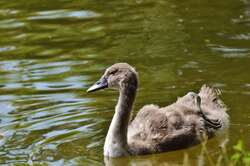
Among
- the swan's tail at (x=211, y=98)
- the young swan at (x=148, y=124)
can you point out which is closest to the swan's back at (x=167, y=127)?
the young swan at (x=148, y=124)

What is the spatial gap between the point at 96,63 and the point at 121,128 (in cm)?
369

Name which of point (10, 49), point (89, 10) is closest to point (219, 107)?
point (10, 49)

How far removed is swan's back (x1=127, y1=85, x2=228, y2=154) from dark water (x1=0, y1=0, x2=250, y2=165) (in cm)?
14

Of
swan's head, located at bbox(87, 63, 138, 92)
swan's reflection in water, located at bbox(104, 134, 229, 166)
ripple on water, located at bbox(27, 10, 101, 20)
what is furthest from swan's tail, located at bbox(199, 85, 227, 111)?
ripple on water, located at bbox(27, 10, 101, 20)

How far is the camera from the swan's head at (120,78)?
1069 cm

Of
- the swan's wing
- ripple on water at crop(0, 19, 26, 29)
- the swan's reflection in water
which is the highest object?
the swan's wing

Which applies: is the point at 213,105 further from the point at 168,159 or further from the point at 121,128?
the point at 121,128

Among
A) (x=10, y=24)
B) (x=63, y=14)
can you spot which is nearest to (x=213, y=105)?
(x=10, y=24)

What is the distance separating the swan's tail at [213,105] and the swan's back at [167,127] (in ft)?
0.06

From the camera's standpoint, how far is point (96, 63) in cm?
1410

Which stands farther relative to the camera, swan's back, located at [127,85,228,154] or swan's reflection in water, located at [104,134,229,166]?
swan's back, located at [127,85,228,154]

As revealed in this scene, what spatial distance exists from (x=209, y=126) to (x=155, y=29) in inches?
197

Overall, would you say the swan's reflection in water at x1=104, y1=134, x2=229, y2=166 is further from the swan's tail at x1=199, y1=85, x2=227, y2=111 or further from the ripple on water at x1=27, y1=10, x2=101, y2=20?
the ripple on water at x1=27, y1=10, x2=101, y2=20

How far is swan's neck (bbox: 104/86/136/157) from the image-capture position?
411 inches
